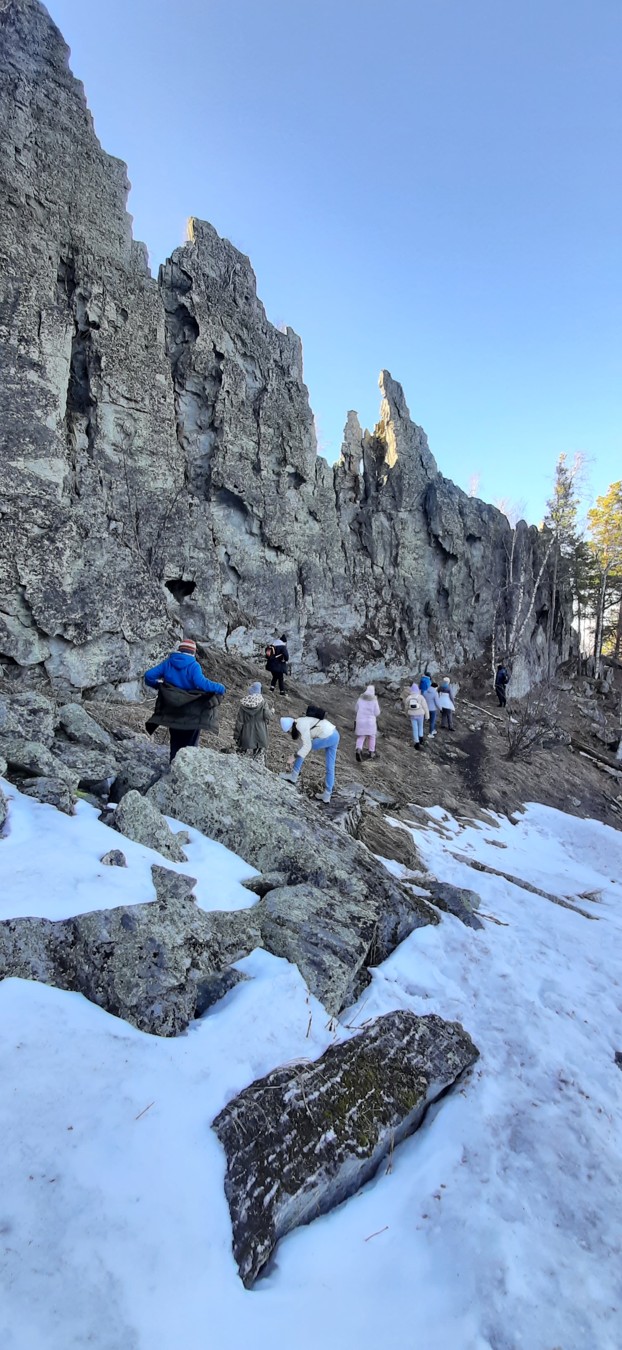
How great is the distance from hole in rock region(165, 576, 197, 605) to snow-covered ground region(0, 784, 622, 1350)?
15299mm

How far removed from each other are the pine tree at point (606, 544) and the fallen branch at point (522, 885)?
32.7 metres

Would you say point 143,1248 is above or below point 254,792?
below

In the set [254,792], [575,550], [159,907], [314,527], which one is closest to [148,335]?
[314,527]

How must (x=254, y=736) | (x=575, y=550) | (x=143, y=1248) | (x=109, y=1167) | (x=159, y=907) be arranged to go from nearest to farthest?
1. (x=143, y=1248)
2. (x=109, y=1167)
3. (x=159, y=907)
4. (x=254, y=736)
5. (x=575, y=550)

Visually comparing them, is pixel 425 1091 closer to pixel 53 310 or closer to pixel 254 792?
pixel 254 792

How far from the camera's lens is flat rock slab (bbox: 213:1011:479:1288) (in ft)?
8.24

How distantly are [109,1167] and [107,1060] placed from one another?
53cm

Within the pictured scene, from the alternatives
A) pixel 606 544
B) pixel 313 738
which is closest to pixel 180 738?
pixel 313 738

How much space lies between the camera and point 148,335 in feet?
60.8

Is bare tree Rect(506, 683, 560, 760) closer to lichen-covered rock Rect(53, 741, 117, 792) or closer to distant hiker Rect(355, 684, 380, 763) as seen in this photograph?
distant hiker Rect(355, 684, 380, 763)

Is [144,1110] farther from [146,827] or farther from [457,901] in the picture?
[457,901]

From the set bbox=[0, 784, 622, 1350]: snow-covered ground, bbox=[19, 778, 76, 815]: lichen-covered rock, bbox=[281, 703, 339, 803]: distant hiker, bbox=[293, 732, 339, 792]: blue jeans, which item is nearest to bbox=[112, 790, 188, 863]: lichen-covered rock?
bbox=[0, 784, 622, 1350]: snow-covered ground

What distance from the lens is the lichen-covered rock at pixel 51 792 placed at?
4953mm

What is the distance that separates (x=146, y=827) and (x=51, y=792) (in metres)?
0.95
